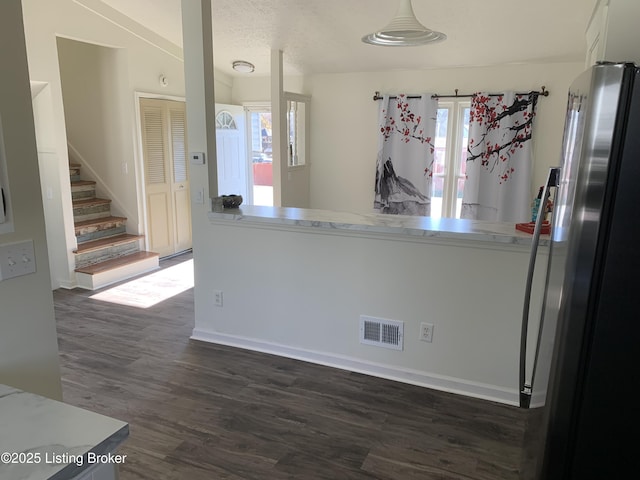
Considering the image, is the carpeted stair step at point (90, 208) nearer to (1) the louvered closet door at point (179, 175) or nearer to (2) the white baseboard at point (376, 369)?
(1) the louvered closet door at point (179, 175)

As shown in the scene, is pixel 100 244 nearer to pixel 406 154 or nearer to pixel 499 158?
pixel 406 154

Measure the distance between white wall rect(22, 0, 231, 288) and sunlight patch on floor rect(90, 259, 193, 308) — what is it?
57 cm

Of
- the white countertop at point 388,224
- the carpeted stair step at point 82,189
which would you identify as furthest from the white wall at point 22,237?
the carpeted stair step at point 82,189

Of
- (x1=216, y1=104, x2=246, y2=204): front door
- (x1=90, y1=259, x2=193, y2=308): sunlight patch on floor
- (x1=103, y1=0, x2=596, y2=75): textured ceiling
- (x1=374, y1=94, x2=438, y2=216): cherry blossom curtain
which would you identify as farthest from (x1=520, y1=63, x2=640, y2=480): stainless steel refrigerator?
(x1=216, y1=104, x2=246, y2=204): front door

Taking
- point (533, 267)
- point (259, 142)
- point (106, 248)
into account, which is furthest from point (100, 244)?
point (533, 267)

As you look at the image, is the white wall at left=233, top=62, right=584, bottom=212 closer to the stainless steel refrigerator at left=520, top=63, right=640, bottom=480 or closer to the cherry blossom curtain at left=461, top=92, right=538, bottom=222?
the cherry blossom curtain at left=461, top=92, right=538, bottom=222

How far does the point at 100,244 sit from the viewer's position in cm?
537

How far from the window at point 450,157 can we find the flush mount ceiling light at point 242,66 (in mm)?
2557

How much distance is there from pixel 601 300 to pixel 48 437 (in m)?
1.21

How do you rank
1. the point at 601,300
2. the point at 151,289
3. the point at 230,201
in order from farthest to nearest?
the point at 151,289 → the point at 230,201 → the point at 601,300

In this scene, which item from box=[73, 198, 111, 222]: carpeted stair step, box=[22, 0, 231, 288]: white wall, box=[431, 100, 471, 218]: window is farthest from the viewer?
box=[431, 100, 471, 218]: window

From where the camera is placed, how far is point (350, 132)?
6.41 m

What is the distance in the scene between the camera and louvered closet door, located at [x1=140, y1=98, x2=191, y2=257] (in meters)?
5.69

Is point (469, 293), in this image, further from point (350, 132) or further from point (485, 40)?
point (350, 132)
